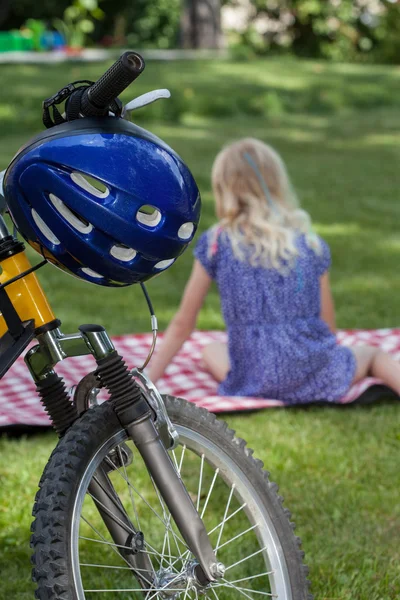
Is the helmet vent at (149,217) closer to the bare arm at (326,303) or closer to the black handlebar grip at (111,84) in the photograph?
the black handlebar grip at (111,84)

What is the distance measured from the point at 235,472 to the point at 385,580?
2.58ft

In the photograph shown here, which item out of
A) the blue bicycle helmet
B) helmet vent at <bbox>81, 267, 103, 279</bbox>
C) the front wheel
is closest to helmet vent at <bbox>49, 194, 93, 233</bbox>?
the blue bicycle helmet

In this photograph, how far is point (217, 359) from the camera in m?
4.42

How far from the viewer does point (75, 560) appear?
182 cm

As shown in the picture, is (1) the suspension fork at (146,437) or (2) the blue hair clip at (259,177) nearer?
(1) the suspension fork at (146,437)

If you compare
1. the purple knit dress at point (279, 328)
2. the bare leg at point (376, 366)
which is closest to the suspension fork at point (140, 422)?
the purple knit dress at point (279, 328)

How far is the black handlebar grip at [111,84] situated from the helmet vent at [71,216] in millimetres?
181

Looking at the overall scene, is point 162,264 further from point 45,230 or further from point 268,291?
point 268,291

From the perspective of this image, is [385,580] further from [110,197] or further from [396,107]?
[396,107]

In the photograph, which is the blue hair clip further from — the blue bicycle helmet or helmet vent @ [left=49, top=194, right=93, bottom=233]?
helmet vent @ [left=49, top=194, right=93, bottom=233]

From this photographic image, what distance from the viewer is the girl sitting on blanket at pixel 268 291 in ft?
13.3

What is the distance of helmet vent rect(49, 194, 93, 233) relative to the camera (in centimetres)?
178

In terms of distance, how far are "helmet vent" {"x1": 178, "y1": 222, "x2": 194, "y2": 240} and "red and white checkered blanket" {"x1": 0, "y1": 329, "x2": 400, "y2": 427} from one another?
81.3 inches

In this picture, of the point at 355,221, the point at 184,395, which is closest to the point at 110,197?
the point at 184,395
